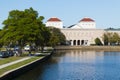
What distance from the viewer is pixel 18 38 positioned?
198 feet

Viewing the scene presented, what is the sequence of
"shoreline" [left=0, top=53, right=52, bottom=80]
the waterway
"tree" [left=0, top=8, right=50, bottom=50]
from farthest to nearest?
"tree" [left=0, top=8, right=50, bottom=50] → the waterway → "shoreline" [left=0, top=53, right=52, bottom=80]

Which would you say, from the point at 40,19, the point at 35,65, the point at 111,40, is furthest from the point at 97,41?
the point at 35,65

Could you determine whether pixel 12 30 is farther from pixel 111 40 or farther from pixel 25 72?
pixel 111 40

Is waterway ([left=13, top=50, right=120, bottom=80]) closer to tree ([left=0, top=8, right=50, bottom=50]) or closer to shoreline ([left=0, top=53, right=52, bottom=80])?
shoreline ([left=0, top=53, right=52, bottom=80])

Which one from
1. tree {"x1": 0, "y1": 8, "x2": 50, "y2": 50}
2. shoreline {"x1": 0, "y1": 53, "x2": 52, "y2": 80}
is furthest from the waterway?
tree {"x1": 0, "y1": 8, "x2": 50, "y2": 50}

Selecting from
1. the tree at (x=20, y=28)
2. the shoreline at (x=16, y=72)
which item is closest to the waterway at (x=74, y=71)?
the shoreline at (x=16, y=72)

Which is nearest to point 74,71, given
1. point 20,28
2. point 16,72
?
point 16,72

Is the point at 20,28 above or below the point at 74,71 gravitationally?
above

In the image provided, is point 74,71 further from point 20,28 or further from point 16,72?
point 20,28

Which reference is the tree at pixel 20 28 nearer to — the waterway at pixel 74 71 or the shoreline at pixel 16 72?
the waterway at pixel 74 71

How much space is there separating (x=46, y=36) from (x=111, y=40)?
112 meters

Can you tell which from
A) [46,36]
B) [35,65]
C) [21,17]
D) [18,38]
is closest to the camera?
[35,65]

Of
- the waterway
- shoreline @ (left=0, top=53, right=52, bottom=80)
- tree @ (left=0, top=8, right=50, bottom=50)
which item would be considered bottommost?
the waterway

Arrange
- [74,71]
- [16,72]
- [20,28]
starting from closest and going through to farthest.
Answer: [16,72] < [74,71] < [20,28]
